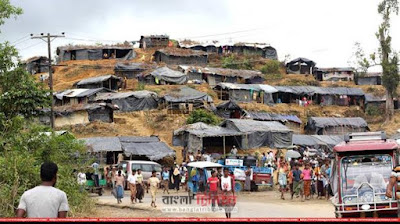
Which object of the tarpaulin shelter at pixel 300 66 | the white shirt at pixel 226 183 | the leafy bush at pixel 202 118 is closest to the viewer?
the white shirt at pixel 226 183

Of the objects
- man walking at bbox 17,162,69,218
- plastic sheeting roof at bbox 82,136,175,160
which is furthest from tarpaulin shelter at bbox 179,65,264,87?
man walking at bbox 17,162,69,218

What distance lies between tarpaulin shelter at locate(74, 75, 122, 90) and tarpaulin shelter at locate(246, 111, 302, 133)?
14427mm

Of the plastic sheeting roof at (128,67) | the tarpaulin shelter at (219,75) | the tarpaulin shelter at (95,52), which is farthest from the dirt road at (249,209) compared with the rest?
the tarpaulin shelter at (95,52)

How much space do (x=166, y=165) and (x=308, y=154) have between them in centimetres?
1031

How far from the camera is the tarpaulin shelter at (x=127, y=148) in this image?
3966 centimetres

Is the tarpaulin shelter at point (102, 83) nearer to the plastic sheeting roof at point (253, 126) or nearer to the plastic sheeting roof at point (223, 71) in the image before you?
the plastic sheeting roof at point (223, 71)

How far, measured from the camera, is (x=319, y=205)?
23.7m

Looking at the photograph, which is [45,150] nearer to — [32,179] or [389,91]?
[32,179]

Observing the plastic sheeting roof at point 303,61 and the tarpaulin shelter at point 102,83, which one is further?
the plastic sheeting roof at point 303,61

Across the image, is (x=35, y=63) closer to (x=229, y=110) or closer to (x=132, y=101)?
(x=132, y=101)

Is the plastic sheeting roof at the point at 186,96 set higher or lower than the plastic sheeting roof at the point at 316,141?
higher

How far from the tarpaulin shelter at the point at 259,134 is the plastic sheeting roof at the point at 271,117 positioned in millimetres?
5549

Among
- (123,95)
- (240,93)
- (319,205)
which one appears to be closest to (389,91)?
(240,93)

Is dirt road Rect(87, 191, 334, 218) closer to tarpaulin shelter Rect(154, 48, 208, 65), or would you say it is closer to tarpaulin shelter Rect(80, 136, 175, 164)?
tarpaulin shelter Rect(80, 136, 175, 164)
